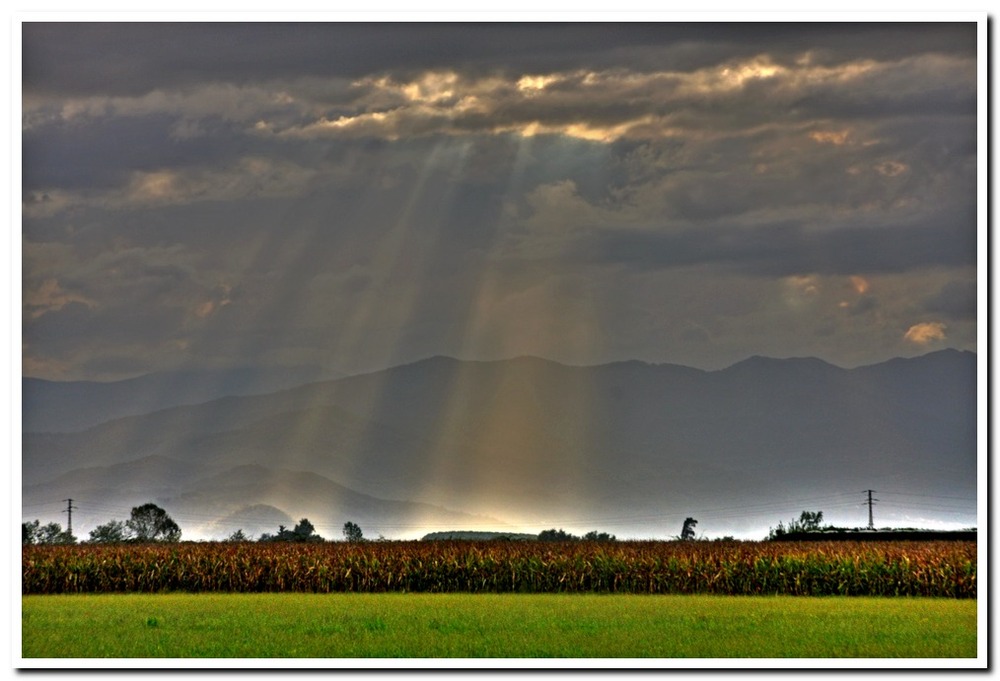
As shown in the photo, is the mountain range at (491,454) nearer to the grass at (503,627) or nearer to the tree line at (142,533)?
the tree line at (142,533)

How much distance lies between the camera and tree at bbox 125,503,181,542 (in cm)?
2311

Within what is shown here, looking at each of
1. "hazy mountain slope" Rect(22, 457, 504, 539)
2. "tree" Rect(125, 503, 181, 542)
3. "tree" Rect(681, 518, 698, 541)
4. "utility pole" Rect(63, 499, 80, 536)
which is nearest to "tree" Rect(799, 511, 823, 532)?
"tree" Rect(681, 518, 698, 541)

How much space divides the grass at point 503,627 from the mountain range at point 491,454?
285 centimetres

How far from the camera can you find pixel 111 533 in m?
24.0

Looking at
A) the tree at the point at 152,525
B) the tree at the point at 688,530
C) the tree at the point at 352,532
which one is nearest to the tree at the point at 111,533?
the tree at the point at 152,525

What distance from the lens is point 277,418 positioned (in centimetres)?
2492

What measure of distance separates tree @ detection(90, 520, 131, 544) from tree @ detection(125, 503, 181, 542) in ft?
0.49

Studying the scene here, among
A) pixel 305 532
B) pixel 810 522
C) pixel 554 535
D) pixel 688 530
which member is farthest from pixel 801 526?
pixel 305 532

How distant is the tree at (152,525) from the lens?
23.1 metres

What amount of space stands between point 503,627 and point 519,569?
5.86 meters

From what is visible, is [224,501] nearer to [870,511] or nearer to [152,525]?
[152,525]

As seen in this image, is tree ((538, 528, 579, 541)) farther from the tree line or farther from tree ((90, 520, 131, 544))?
tree ((90, 520, 131, 544))
